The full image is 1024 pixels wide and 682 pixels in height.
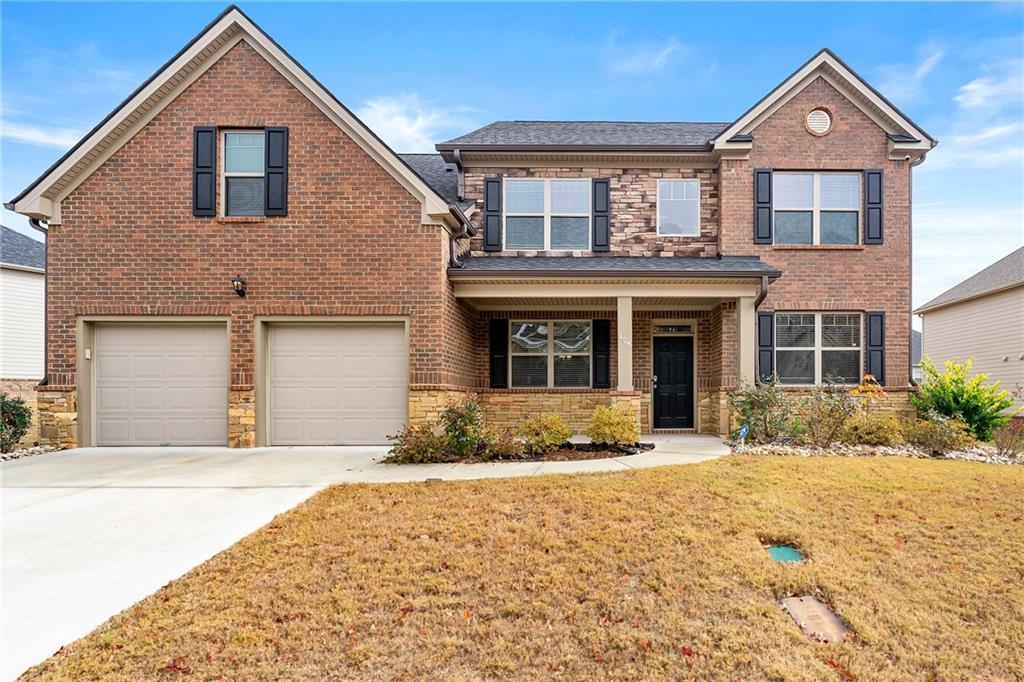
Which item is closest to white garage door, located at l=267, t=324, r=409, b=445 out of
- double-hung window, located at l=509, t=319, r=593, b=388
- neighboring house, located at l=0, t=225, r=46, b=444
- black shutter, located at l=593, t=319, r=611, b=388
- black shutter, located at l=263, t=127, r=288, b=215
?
black shutter, located at l=263, t=127, r=288, b=215

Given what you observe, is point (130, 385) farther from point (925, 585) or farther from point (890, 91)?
A: point (890, 91)

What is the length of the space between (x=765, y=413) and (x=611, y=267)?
3893 mm

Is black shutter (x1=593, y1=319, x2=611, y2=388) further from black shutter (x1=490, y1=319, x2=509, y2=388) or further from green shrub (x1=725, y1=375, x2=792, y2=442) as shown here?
green shrub (x1=725, y1=375, x2=792, y2=442)

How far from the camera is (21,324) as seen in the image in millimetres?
17109

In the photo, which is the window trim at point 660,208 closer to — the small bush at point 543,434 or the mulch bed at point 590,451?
the mulch bed at point 590,451

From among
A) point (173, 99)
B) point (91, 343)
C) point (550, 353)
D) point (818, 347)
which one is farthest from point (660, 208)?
point (91, 343)

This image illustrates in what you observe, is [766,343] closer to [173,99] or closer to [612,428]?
[612,428]

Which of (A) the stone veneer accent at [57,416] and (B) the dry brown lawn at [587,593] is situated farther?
(A) the stone veneer accent at [57,416]

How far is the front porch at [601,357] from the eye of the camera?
11.5m

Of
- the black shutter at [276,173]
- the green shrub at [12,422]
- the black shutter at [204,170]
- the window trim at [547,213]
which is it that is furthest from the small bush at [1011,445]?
the green shrub at [12,422]

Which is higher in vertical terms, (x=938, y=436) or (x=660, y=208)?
(x=660, y=208)

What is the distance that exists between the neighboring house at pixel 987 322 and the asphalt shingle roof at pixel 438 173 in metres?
14.5

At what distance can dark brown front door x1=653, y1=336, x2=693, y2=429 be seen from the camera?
40.3 ft

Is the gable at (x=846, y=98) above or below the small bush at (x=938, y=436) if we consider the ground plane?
above
